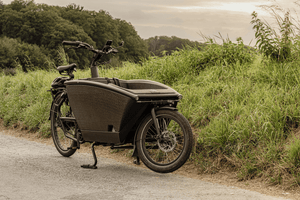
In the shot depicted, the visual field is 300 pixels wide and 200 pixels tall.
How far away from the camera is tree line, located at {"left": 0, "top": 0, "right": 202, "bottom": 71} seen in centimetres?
3966

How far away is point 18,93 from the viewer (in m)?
9.06

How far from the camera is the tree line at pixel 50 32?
3966 cm

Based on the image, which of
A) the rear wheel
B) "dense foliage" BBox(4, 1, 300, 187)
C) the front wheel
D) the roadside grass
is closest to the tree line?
"dense foliage" BBox(4, 1, 300, 187)

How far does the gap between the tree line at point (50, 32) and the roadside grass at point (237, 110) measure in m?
28.2

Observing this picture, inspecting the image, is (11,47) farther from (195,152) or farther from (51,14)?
(195,152)

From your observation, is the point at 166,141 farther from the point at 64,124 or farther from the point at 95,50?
the point at 64,124

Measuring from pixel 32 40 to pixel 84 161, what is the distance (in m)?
44.4

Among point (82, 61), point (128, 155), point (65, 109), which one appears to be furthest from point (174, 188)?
point (82, 61)

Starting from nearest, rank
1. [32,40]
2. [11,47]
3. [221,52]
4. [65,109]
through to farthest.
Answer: [65,109] → [221,52] → [11,47] → [32,40]

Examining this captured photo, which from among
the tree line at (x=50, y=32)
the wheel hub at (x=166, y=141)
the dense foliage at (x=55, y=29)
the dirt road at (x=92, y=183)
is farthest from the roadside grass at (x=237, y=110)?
the dense foliage at (x=55, y=29)

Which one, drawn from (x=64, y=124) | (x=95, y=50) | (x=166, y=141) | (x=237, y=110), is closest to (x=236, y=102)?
(x=237, y=110)

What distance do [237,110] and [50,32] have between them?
44.3m

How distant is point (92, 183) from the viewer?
3922 mm

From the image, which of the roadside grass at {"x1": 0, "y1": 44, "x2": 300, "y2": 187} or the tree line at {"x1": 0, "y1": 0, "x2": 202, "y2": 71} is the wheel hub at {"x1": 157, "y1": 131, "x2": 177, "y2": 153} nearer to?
the roadside grass at {"x1": 0, "y1": 44, "x2": 300, "y2": 187}
